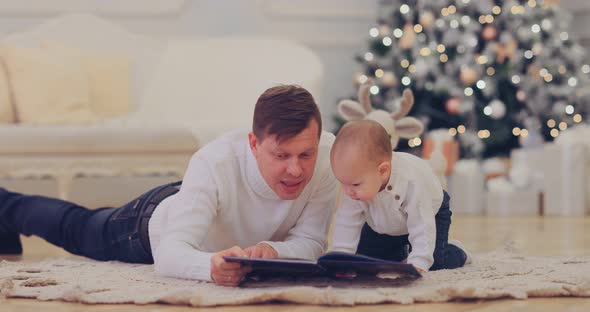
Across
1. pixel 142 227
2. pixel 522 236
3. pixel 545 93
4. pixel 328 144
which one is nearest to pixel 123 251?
pixel 142 227

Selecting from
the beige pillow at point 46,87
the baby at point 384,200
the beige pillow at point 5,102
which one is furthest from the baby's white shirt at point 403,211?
the beige pillow at point 5,102

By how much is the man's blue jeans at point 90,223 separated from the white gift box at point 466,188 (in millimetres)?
2627

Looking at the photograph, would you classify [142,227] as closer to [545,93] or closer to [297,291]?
[297,291]

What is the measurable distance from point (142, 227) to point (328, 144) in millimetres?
469

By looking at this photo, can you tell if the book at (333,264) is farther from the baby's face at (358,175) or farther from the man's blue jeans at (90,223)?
the man's blue jeans at (90,223)

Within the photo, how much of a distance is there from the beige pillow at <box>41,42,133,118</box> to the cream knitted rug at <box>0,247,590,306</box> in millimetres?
1933

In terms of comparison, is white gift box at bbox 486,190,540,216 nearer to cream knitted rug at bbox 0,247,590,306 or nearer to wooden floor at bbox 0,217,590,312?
wooden floor at bbox 0,217,590,312

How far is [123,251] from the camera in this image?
2092 millimetres

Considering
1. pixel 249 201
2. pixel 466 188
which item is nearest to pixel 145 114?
pixel 466 188

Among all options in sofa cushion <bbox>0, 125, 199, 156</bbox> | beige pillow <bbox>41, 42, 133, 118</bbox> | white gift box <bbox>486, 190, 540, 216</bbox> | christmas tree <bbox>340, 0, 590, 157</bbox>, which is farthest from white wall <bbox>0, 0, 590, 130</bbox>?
sofa cushion <bbox>0, 125, 199, 156</bbox>

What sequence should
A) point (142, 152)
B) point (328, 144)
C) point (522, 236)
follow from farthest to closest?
point (142, 152) → point (522, 236) → point (328, 144)

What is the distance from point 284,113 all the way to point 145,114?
2.39 m

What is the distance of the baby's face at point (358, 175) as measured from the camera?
1646mm

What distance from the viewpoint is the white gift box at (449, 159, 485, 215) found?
14.8 ft
